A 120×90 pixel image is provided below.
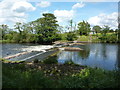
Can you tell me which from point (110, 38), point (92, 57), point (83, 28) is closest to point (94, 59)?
point (92, 57)

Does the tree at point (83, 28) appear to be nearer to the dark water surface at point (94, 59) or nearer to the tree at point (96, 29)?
the tree at point (96, 29)

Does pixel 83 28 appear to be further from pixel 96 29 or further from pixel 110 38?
pixel 110 38

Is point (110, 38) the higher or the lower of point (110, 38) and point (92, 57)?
the higher

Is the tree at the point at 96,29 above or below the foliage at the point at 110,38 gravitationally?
above

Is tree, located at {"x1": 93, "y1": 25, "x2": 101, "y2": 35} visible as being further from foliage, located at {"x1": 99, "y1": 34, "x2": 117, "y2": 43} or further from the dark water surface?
the dark water surface

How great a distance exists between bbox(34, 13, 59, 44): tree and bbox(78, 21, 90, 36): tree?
788 inches

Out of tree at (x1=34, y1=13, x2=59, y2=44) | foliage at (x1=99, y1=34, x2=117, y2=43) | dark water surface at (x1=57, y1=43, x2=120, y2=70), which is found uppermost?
tree at (x1=34, y1=13, x2=59, y2=44)

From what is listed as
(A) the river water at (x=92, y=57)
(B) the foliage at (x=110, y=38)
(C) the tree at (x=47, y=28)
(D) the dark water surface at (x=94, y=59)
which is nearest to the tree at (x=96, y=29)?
(B) the foliage at (x=110, y=38)

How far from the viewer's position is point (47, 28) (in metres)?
34.1

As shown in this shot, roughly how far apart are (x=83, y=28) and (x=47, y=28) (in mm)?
22784

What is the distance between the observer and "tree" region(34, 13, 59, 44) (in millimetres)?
34562

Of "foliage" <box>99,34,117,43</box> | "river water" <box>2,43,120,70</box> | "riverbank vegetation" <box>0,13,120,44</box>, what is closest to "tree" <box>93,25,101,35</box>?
"riverbank vegetation" <box>0,13,120,44</box>

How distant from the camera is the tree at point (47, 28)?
34562 mm

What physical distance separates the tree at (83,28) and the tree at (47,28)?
20.0 m
